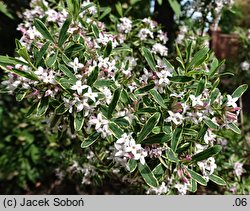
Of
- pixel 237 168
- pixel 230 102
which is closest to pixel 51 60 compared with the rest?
pixel 230 102

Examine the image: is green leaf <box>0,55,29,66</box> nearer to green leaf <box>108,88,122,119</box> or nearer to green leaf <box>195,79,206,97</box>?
green leaf <box>108,88,122,119</box>

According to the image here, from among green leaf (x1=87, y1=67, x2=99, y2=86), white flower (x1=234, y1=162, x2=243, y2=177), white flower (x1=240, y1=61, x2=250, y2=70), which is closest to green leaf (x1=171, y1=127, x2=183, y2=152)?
green leaf (x1=87, y1=67, x2=99, y2=86)

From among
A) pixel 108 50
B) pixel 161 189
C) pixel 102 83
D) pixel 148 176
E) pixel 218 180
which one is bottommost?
pixel 161 189

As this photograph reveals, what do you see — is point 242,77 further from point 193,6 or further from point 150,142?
point 150,142

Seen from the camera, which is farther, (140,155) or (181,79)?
(181,79)

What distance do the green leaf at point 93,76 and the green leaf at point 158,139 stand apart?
35 centimetres

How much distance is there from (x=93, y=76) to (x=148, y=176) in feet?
1.64

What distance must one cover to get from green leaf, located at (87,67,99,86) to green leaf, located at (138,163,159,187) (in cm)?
42

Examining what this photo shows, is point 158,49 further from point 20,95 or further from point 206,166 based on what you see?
point 20,95

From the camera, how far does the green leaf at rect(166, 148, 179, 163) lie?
187 centimetres

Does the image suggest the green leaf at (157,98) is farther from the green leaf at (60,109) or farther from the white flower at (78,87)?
the green leaf at (60,109)

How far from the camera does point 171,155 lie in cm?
188

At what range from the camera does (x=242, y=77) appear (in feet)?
11.8

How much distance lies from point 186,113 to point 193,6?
1.62 metres
